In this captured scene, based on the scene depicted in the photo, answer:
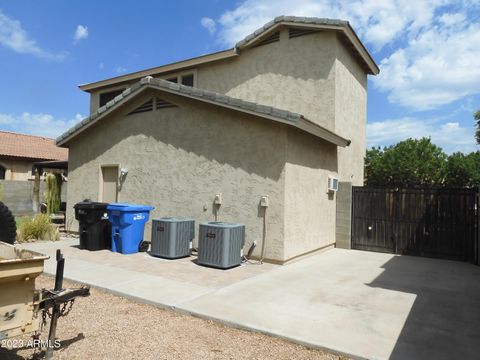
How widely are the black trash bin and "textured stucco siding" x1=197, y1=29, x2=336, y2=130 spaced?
22.7 feet

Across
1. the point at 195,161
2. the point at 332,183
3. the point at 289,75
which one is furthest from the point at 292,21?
the point at 195,161

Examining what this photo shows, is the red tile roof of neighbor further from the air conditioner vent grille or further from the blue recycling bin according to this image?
the air conditioner vent grille

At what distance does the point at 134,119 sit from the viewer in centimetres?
1148

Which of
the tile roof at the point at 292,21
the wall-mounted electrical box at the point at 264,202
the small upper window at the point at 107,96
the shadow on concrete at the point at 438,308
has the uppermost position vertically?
the tile roof at the point at 292,21

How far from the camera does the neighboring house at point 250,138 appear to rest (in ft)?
29.0

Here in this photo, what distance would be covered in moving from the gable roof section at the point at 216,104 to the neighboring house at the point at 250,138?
3 cm

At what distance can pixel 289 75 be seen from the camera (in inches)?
508

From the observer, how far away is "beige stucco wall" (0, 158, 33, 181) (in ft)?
84.3

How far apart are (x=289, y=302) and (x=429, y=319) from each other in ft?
6.57

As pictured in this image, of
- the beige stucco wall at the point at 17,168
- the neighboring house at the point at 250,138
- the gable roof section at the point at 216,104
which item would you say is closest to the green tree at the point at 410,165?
the neighboring house at the point at 250,138

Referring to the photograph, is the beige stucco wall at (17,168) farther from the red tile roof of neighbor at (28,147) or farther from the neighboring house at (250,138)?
the neighboring house at (250,138)

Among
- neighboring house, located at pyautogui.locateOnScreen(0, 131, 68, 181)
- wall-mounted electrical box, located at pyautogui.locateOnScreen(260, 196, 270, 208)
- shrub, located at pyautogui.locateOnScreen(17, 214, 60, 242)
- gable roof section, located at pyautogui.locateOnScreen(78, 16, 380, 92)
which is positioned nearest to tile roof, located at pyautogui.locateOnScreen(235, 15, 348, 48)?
gable roof section, located at pyautogui.locateOnScreen(78, 16, 380, 92)

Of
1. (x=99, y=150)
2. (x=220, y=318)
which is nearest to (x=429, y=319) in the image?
(x=220, y=318)

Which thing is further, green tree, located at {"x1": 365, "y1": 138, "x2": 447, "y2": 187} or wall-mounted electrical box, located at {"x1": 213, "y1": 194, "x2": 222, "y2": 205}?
green tree, located at {"x1": 365, "y1": 138, "x2": 447, "y2": 187}
